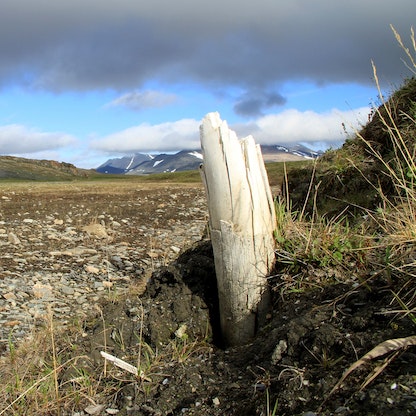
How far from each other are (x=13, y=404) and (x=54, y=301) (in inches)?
165

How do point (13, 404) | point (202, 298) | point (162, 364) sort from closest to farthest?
1. point (13, 404)
2. point (162, 364)
3. point (202, 298)

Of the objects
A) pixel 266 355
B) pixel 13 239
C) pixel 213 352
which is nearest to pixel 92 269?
pixel 13 239

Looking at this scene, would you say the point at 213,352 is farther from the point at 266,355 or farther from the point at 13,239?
the point at 13,239

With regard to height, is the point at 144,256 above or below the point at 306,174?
below

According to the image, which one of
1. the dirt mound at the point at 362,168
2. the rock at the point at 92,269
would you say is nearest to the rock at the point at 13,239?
the rock at the point at 92,269

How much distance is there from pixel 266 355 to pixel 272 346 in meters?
0.10

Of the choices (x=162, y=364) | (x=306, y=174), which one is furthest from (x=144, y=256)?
(x=162, y=364)

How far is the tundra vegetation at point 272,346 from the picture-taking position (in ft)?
10.6

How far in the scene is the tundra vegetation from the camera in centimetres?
322

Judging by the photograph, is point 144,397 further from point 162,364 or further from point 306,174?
point 306,174

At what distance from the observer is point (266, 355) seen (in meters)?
4.04

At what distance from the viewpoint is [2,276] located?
9.10 metres

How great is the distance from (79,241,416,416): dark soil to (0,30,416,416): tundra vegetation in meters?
0.01

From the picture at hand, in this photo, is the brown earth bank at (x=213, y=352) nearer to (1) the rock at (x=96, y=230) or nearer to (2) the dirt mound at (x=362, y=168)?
(2) the dirt mound at (x=362, y=168)
